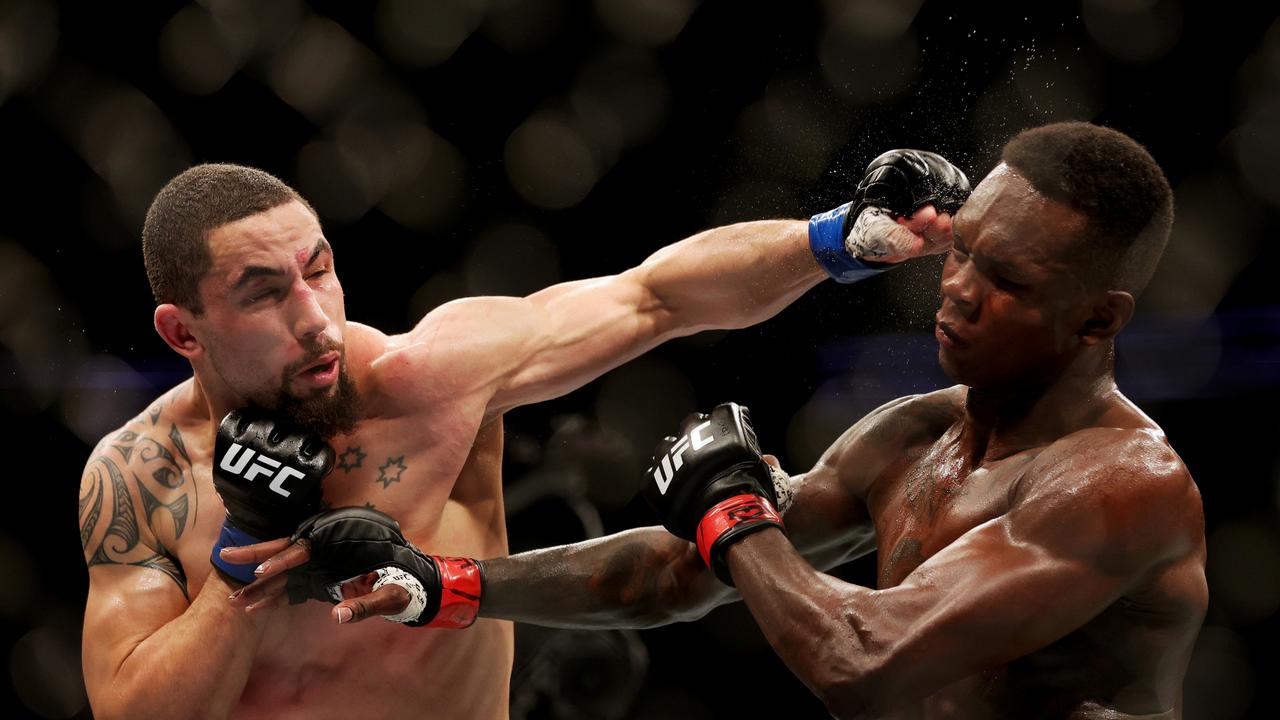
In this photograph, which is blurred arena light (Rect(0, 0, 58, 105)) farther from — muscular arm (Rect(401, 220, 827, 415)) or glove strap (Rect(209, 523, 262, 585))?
glove strap (Rect(209, 523, 262, 585))

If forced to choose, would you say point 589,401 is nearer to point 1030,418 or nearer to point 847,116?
point 847,116

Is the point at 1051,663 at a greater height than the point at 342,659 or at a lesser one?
greater

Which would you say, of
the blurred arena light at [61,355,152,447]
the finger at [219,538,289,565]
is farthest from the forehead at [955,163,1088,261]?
the blurred arena light at [61,355,152,447]

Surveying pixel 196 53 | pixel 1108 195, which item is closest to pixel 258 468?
pixel 1108 195

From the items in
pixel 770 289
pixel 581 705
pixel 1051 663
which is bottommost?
pixel 581 705

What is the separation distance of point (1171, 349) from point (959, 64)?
0.83m

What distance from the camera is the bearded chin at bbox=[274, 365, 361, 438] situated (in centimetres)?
181

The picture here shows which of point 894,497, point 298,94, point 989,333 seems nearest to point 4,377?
point 298,94

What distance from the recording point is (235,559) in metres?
1.69

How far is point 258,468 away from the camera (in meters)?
1.67

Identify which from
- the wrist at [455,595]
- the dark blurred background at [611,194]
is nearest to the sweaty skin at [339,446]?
the wrist at [455,595]

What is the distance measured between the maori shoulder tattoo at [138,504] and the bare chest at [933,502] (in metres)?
1.07

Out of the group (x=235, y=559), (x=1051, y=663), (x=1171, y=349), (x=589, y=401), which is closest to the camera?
(x=1051, y=663)

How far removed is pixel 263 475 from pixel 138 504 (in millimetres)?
325
